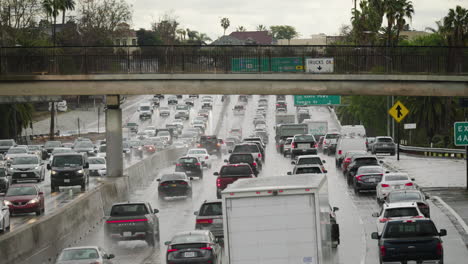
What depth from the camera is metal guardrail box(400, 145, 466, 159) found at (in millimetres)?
74069

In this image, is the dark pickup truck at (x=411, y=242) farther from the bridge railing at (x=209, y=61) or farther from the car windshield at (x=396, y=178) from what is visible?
the bridge railing at (x=209, y=61)

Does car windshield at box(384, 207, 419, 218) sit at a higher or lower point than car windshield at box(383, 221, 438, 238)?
lower

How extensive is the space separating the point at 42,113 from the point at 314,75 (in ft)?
356

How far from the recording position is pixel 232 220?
700 inches

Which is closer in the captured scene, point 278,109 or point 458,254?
point 458,254

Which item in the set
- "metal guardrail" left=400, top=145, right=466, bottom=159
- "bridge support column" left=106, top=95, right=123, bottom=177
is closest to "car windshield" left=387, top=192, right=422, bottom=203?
"bridge support column" left=106, top=95, right=123, bottom=177

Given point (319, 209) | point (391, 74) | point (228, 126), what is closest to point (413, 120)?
point (228, 126)

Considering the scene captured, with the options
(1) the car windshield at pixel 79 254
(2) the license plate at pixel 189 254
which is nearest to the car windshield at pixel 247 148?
(2) the license plate at pixel 189 254

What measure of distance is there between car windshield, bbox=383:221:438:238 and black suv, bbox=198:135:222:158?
5411 centimetres

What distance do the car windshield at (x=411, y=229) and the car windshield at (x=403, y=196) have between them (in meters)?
9.91

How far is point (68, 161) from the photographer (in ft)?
161

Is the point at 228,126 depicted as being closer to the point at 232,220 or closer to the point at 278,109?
the point at 278,109

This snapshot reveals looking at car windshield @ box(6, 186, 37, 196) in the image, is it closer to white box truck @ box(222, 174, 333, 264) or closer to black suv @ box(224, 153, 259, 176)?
black suv @ box(224, 153, 259, 176)

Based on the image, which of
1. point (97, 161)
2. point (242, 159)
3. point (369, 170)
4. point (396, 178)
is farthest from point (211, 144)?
point (396, 178)
